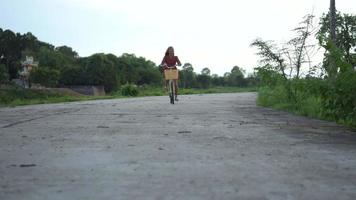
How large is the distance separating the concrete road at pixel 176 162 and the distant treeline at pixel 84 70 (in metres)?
71.3

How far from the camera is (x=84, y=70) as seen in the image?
93938 mm

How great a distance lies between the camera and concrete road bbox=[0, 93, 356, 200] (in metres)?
3.94

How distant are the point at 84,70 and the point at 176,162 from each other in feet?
297

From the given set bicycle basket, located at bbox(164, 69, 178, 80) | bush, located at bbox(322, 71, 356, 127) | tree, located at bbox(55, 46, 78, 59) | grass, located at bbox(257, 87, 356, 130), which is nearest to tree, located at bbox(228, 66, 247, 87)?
tree, located at bbox(55, 46, 78, 59)

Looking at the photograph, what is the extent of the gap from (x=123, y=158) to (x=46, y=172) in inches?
35.1

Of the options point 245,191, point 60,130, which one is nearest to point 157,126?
point 60,130

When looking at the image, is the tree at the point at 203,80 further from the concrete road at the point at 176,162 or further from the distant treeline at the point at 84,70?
the concrete road at the point at 176,162

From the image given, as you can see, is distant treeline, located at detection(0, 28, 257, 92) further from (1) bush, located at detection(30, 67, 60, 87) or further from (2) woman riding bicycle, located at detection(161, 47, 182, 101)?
(2) woman riding bicycle, located at detection(161, 47, 182, 101)

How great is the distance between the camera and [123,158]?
208 inches

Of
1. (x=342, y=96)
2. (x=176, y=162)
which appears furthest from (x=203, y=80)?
(x=176, y=162)

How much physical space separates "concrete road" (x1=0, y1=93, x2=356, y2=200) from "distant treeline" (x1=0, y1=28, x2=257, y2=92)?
71300mm

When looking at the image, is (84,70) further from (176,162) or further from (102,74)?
(176,162)

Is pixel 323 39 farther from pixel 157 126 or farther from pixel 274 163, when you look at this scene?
pixel 274 163

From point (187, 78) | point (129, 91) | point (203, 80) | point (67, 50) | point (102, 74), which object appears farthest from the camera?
point (67, 50)
